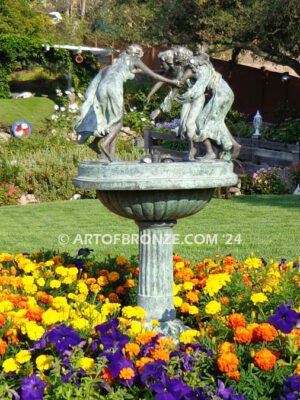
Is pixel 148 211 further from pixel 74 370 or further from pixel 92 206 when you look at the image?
pixel 92 206

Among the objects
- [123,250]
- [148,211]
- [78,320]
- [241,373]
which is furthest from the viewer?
[123,250]

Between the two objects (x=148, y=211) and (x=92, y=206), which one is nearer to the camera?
(x=148, y=211)

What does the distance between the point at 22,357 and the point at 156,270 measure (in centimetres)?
131

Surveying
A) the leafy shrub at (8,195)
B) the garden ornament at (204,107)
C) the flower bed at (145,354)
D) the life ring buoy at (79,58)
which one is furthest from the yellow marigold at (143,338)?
the life ring buoy at (79,58)

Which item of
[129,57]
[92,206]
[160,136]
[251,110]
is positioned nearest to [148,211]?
[129,57]

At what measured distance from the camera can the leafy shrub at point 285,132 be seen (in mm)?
17359

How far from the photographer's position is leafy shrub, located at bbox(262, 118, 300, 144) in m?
17.4

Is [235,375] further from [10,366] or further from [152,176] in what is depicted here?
[152,176]

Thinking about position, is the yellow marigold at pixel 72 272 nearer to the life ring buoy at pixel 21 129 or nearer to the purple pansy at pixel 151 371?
the purple pansy at pixel 151 371

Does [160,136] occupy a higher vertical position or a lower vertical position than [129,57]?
lower

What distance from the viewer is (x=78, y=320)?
3453mm

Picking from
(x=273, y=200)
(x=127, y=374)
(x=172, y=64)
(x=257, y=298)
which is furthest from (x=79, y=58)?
(x=127, y=374)

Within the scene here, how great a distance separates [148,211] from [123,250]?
363cm

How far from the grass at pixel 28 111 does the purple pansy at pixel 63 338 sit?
15.5 m
